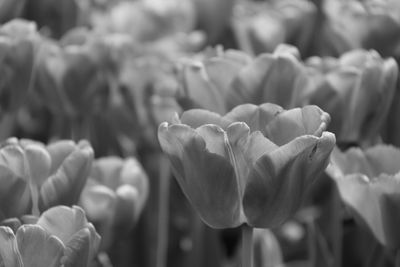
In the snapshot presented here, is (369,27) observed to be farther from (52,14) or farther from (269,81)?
(52,14)

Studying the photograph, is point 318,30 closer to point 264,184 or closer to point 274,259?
point 274,259

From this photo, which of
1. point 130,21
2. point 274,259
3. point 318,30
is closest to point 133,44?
point 130,21

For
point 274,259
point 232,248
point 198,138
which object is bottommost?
point 232,248

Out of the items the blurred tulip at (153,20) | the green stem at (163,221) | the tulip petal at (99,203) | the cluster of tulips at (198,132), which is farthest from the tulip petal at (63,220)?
the blurred tulip at (153,20)

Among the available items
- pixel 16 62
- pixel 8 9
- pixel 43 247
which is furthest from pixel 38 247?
pixel 8 9

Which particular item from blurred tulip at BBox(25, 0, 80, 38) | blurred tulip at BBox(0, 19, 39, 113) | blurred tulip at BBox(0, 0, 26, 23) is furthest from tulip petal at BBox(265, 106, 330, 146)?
blurred tulip at BBox(25, 0, 80, 38)
